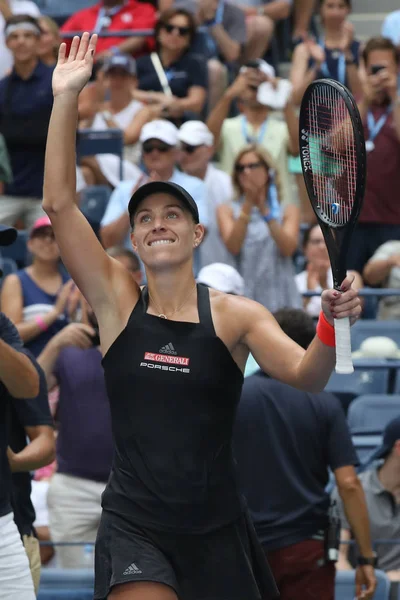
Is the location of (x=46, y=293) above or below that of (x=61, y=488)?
above

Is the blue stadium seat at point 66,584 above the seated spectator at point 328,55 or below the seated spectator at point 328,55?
below

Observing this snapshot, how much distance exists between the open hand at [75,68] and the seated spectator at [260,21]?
6.82m

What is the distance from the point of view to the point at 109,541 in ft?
11.9

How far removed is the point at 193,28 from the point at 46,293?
318 cm

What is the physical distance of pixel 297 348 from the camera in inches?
141

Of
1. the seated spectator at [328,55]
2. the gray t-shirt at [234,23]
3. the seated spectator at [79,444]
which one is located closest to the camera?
the seated spectator at [79,444]

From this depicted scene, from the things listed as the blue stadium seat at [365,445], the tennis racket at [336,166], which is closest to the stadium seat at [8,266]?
the blue stadium seat at [365,445]

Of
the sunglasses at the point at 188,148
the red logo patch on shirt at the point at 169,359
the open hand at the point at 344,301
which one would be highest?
the sunglasses at the point at 188,148

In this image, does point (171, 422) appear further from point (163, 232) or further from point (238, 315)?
point (163, 232)

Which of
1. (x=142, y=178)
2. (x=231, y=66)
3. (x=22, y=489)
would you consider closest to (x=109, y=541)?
(x=22, y=489)

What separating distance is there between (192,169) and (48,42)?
1720 mm

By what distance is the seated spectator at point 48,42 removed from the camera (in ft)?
29.6

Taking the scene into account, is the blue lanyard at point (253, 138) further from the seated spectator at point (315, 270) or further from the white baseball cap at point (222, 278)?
the white baseball cap at point (222, 278)

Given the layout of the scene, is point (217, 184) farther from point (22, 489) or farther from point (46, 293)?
point (22, 489)
